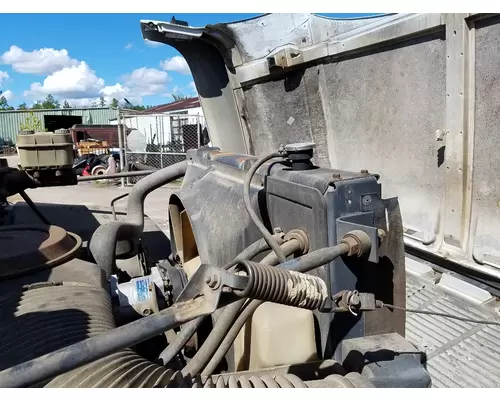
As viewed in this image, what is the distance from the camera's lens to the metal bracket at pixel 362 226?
129cm

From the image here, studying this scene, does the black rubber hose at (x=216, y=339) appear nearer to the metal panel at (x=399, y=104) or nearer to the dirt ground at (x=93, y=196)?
the metal panel at (x=399, y=104)

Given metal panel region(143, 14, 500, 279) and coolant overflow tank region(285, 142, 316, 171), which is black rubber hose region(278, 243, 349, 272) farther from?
metal panel region(143, 14, 500, 279)

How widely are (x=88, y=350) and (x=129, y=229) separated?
1679 millimetres

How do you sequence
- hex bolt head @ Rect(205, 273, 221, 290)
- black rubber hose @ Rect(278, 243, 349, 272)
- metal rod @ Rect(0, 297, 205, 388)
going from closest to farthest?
metal rod @ Rect(0, 297, 205, 388)
hex bolt head @ Rect(205, 273, 221, 290)
black rubber hose @ Rect(278, 243, 349, 272)

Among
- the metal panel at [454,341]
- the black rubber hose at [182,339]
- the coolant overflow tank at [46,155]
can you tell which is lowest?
the metal panel at [454,341]

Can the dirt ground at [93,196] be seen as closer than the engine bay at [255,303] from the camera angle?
No

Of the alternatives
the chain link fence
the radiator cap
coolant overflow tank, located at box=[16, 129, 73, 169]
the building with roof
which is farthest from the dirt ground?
the radiator cap

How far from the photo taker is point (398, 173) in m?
2.66

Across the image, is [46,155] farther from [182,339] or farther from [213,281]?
[213,281]

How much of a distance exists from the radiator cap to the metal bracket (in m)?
1.16

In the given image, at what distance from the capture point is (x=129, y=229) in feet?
8.49

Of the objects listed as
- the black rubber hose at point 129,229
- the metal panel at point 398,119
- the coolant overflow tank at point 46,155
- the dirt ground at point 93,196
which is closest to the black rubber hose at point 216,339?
the black rubber hose at point 129,229

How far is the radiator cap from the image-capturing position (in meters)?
1.80

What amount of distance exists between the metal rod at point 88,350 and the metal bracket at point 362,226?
46 cm
